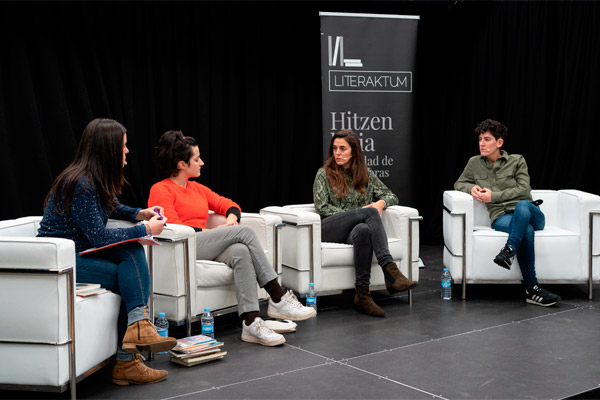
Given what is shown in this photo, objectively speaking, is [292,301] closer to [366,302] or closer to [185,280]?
[366,302]

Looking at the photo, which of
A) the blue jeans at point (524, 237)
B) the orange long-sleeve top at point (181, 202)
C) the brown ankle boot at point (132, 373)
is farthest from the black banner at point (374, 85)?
the brown ankle boot at point (132, 373)

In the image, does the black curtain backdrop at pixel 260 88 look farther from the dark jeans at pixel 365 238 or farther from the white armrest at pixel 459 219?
the dark jeans at pixel 365 238

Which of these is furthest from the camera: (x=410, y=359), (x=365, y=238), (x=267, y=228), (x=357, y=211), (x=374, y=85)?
(x=374, y=85)

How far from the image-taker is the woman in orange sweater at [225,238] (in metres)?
3.94

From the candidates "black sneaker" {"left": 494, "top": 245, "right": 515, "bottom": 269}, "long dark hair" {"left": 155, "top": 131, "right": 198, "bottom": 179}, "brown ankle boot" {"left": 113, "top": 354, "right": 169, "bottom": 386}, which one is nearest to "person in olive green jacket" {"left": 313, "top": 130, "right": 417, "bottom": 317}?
"black sneaker" {"left": 494, "top": 245, "right": 515, "bottom": 269}

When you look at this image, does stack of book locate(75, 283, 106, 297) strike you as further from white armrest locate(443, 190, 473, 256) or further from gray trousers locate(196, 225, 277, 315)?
white armrest locate(443, 190, 473, 256)

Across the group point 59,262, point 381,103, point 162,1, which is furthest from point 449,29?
point 59,262

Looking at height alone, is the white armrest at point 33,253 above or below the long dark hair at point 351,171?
below

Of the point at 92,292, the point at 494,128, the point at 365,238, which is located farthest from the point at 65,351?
the point at 494,128

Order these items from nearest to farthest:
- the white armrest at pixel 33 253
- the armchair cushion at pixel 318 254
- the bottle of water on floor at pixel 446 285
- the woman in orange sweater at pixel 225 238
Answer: the white armrest at pixel 33 253, the woman in orange sweater at pixel 225 238, the armchair cushion at pixel 318 254, the bottle of water on floor at pixel 446 285

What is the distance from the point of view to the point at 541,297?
15.6ft

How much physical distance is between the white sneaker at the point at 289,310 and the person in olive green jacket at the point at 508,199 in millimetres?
1345

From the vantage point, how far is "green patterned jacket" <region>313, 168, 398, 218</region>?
4.88 m

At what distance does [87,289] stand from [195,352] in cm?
71
